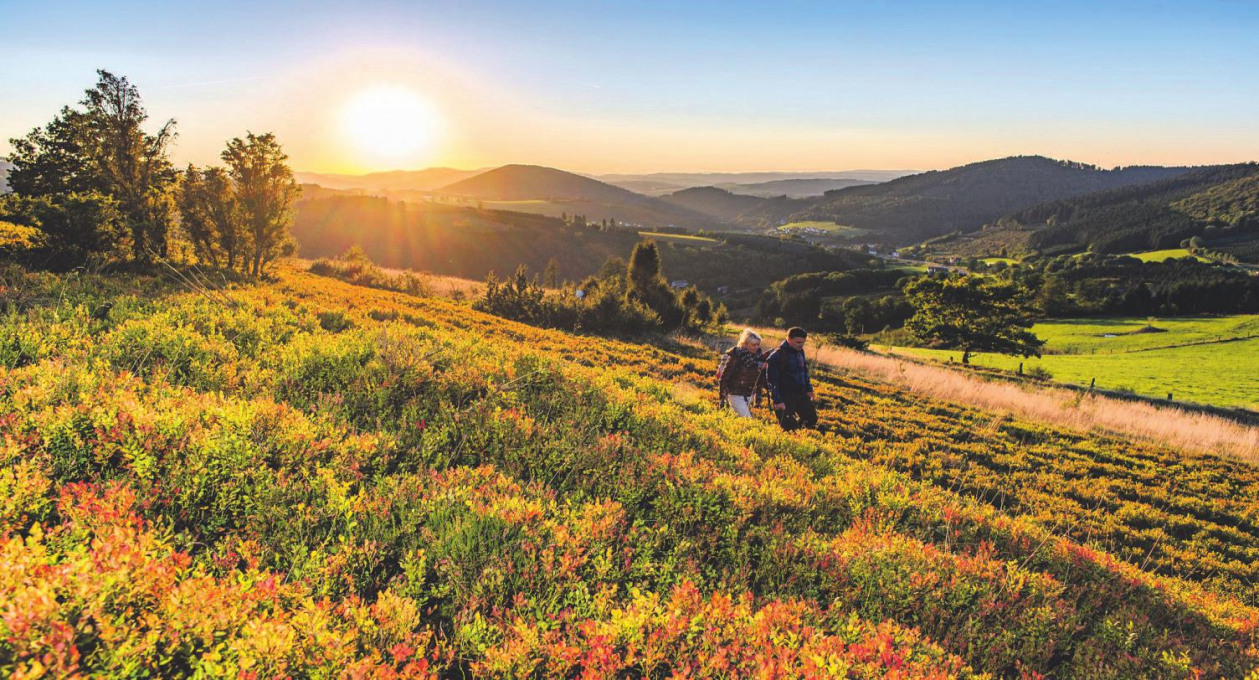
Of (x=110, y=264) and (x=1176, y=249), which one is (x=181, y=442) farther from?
(x=1176, y=249)

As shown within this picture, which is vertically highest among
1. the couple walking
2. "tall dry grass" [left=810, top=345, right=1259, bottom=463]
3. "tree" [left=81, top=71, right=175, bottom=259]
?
"tree" [left=81, top=71, right=175, bottom=259]

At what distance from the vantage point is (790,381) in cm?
944

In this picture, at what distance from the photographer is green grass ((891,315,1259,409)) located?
25.2 metres

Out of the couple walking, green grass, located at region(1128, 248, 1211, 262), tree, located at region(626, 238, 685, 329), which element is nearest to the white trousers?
the couple walking

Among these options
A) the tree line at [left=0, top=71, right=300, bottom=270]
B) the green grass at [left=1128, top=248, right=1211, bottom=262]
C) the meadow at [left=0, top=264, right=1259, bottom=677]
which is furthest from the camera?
the green grass at [left=1128, top=248, right=1211, bottom=262]

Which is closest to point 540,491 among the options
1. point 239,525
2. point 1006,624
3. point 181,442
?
point 239,525

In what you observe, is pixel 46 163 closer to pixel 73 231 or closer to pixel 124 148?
pixel 124 148

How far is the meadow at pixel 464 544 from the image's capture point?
2215mm

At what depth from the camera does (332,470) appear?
3.60m

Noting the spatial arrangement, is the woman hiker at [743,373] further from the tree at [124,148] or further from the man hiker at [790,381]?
the tree at [124,148]

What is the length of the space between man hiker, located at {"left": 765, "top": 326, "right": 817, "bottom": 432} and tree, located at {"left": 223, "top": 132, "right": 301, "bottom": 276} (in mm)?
23359

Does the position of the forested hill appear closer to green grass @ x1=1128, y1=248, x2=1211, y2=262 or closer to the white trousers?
green grass @ x1=1128, y1=248, x2=1211, y2=262

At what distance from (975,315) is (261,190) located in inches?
1952

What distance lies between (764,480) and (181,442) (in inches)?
186
